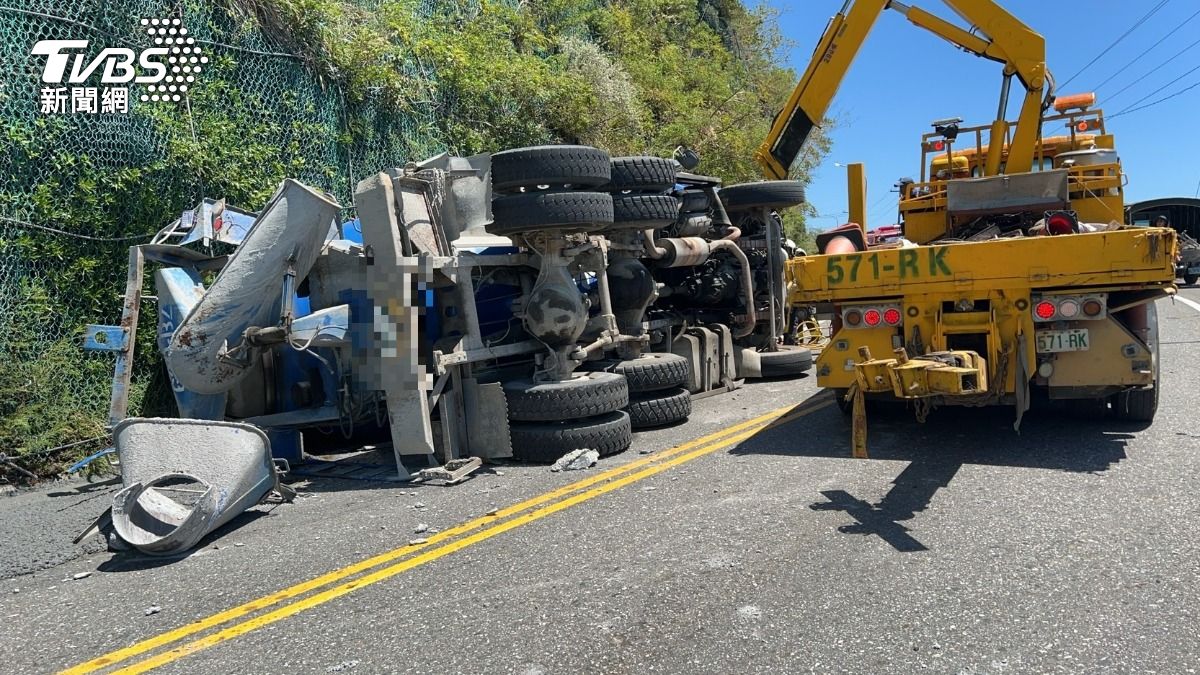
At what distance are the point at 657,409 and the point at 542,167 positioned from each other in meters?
2.33

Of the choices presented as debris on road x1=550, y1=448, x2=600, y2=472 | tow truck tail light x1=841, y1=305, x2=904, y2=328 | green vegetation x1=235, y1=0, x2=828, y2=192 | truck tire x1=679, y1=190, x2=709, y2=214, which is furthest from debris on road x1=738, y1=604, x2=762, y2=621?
green vegetation x1=235, y1=0, x2=828, y2=192

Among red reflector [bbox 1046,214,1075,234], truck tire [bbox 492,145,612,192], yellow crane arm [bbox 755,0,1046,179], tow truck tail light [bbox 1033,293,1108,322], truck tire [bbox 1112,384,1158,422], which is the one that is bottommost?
truck tire [bbox 1112,384,1158,422]

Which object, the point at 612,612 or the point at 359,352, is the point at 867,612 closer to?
the point at 612,612

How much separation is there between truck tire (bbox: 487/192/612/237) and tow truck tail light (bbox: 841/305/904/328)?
197 cm

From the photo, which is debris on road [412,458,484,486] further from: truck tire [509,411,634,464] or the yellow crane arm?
the yellow crane arm

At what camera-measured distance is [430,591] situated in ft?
12.1

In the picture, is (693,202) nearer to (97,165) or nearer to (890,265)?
(890,265)

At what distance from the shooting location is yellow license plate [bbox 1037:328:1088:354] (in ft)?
17.8

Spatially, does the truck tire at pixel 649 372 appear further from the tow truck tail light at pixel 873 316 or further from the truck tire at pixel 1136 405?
the truck tire at pixel 1136 405

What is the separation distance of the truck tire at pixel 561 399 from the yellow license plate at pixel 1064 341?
2.93 meters

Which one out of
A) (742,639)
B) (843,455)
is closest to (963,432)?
(843,455)

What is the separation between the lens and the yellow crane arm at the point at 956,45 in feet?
28.5

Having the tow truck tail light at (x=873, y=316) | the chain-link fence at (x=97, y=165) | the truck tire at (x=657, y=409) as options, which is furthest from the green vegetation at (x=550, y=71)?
the tow truck tail light at (x=873, y=316)

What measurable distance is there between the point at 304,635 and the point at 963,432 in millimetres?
4874
